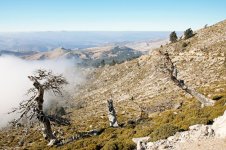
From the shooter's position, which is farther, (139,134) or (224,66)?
→ (224,66)

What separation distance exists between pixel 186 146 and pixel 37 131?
150 feet

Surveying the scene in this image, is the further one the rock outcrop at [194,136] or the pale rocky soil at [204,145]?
the rock outcrop at [194,136]

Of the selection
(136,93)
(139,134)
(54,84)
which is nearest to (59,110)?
(136,93)

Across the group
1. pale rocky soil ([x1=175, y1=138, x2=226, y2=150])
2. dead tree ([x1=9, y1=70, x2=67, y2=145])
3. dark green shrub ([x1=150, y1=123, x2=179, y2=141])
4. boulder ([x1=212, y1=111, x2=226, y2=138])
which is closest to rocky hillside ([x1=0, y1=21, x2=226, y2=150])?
dark green shrub ([x1=150, y1=123, x2=179, y2=141])

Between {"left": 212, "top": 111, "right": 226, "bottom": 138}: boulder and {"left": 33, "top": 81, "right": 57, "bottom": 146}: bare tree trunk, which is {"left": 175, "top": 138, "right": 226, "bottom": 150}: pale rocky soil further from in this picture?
{"left": 33, "top": 81, "right": 57, "bottom": 146}: bare tree trunk

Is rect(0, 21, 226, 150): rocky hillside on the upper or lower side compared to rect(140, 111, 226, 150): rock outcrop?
lower

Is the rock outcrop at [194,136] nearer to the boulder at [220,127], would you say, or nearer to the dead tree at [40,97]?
the boulder at [220,127]

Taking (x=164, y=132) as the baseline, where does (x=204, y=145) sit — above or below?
above

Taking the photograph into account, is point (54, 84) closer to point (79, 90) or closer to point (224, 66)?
point (224, 66)

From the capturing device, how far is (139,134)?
91.2ft

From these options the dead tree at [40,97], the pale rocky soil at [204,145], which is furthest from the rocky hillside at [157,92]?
the dead tree at [40,97]

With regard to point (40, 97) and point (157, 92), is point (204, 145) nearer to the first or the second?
point (40, 97)

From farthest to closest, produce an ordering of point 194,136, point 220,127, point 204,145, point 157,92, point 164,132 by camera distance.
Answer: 1. point 157,92
2. point 164,132
3. point 194,136
4. point 220,127
5. point 204,145

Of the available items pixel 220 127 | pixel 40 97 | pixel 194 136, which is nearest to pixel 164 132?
pixel 194 136
